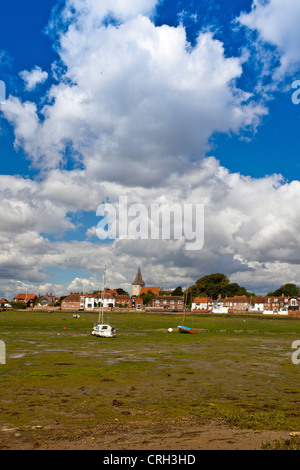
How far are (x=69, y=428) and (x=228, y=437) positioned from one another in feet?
20.7

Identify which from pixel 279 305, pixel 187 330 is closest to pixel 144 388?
pixel 187 330

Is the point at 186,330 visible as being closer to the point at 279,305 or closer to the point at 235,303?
the point at 235,303

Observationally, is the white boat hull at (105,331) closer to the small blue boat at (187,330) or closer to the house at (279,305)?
the small blue boat at (187,330)

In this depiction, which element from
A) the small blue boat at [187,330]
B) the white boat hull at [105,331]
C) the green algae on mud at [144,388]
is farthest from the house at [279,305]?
the green algae on mud at [144,388]

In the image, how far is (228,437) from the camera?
516 inches

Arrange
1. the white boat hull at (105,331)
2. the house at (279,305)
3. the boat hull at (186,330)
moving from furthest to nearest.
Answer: the house at (279,305), the boat hull at (186,330), the white boat hull at (105,331)

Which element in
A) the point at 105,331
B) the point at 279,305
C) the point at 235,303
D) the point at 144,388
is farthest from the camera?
the point at 235,303

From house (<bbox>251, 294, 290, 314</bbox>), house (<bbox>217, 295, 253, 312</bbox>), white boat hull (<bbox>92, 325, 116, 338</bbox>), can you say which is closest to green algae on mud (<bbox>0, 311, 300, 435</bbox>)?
white boat hull (<bbox>92, 325, 116, 338</bbox>)

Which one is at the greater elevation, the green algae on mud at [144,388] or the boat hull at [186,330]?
the green algae on mud at [144,388]

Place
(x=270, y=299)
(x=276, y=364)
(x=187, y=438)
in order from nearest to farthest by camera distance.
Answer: (x=187, y=438) → (x=276, y=364) → (x=270, y=299)

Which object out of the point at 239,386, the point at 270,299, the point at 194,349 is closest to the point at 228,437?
the point at 239,386

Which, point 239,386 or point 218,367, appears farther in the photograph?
point 218,367

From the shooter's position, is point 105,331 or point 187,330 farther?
point 187,330
